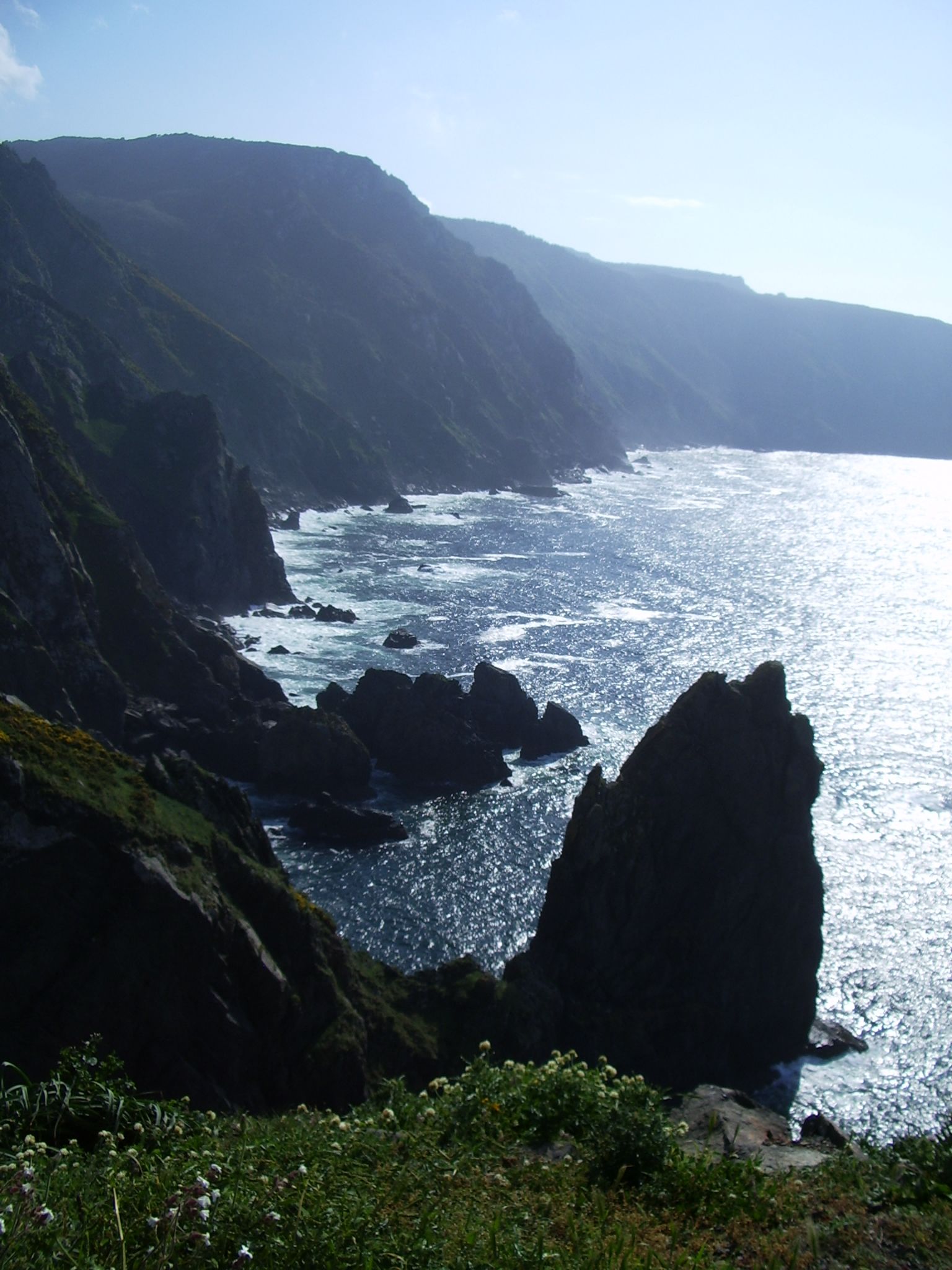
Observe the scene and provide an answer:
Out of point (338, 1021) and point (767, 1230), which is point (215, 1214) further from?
point (338, 1021)

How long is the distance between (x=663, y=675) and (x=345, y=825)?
35.4 m

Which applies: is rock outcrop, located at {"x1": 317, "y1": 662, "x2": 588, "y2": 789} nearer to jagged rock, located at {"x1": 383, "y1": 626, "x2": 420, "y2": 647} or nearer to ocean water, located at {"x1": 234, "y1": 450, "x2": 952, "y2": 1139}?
ocean water, located at {"x1": 234, "y1": 450, "x2": 952, "y2": 1139}

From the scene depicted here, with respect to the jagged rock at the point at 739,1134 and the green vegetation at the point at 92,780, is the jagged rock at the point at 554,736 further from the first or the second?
the jagged rock at the point at 739,1134

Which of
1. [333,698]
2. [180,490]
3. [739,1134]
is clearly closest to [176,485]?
[180,490]

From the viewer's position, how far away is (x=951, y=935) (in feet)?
147

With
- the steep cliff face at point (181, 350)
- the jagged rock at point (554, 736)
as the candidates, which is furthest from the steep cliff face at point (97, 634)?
the steep cliff face at point (181, 350)

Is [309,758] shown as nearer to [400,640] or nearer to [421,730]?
[421,730]

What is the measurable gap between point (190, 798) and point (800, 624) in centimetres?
7796

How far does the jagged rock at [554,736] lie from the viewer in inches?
2485

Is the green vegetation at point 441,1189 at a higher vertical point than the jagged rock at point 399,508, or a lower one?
lower

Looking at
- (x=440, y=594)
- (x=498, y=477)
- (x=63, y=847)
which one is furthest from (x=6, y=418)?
(x=498, y=477)

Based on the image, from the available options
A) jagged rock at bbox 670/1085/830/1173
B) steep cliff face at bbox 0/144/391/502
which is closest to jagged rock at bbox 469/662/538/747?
jagged rock at bbox 670/1085/830/1173

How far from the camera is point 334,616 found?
90375 mm

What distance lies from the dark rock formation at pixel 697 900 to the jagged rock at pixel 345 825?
565 inches
